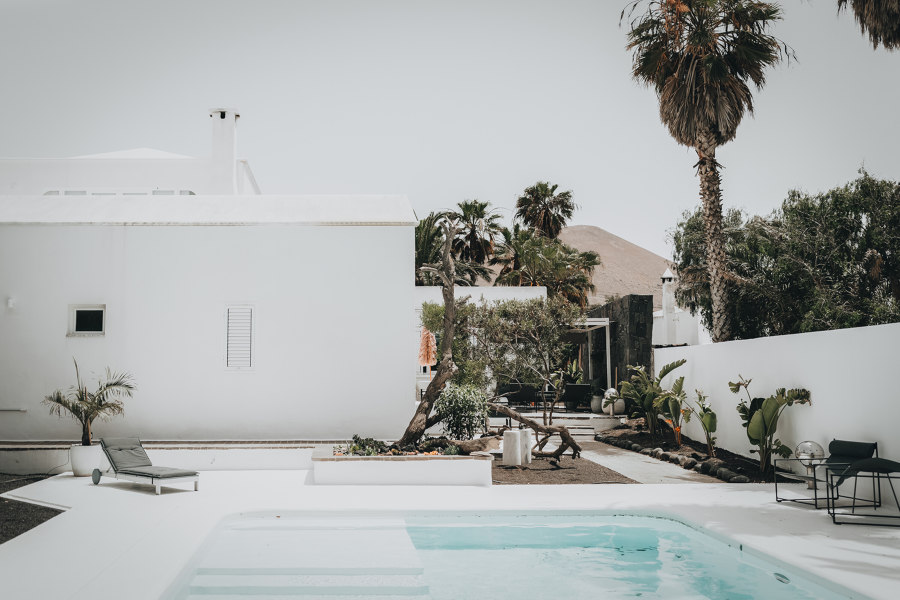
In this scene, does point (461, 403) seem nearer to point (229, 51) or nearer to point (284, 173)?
point (229, 51)

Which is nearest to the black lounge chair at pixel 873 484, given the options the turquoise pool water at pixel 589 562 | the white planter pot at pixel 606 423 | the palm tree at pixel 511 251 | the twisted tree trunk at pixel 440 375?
the turquoise pool water at pixel 589 562

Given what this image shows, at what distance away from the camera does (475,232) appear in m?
38.7

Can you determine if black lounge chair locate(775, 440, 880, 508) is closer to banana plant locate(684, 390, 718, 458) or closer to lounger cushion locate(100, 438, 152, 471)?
banana plant locate(684, 390, 718, 458)

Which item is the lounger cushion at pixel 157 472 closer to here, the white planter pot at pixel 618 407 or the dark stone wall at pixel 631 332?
the white planter pot at pixel 618 407

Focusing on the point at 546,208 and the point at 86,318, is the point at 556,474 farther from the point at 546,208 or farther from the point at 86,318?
the point at 546,208

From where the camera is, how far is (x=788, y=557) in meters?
6.45

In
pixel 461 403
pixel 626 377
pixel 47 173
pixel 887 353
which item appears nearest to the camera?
pixel 887 353

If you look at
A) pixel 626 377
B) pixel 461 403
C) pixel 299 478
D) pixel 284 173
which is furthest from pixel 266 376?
pixel 284 173

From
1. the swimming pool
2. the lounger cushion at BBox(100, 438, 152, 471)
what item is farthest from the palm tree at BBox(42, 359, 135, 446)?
the swimming pool

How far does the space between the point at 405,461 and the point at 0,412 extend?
827 cm

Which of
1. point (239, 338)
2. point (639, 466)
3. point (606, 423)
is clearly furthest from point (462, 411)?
point (606, 423)

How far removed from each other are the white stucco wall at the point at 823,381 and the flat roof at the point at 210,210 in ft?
22.2

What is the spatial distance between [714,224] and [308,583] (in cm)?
1276

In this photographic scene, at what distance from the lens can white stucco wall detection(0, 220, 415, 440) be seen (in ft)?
44.9
